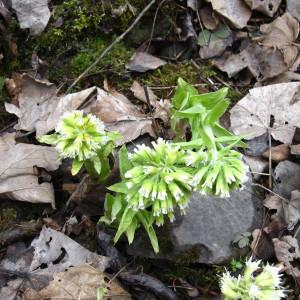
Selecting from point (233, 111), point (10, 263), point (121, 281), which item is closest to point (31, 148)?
point (10, 263)

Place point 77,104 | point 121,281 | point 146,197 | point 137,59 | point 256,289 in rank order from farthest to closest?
point 137,59 < point 77,104 < point 121,281 < point 146,197 < point 256,289

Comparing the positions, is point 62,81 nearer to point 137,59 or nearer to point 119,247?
point 137,59

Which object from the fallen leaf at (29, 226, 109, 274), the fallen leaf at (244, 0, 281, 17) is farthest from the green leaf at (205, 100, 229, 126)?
the fallen leaf at (244, 0, 281, 17)

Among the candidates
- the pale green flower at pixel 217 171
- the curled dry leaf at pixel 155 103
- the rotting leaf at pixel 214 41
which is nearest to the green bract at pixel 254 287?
the pale green flower at pixel 217 171

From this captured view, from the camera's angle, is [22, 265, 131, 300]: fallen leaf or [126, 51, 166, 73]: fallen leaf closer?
[22, 265, 131, 300]: fallen leaf

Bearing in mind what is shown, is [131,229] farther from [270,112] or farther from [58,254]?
[270,112]

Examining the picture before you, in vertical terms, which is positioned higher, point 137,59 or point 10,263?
point 137,59

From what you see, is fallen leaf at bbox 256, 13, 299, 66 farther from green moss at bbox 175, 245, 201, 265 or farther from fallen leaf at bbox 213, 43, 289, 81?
green moss at bbox 175, 245, 201, 265

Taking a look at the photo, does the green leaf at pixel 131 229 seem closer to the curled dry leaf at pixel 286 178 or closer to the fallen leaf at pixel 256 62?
the curled dry leaf at pixel 286 178

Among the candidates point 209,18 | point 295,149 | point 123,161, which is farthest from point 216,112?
point 209,18
